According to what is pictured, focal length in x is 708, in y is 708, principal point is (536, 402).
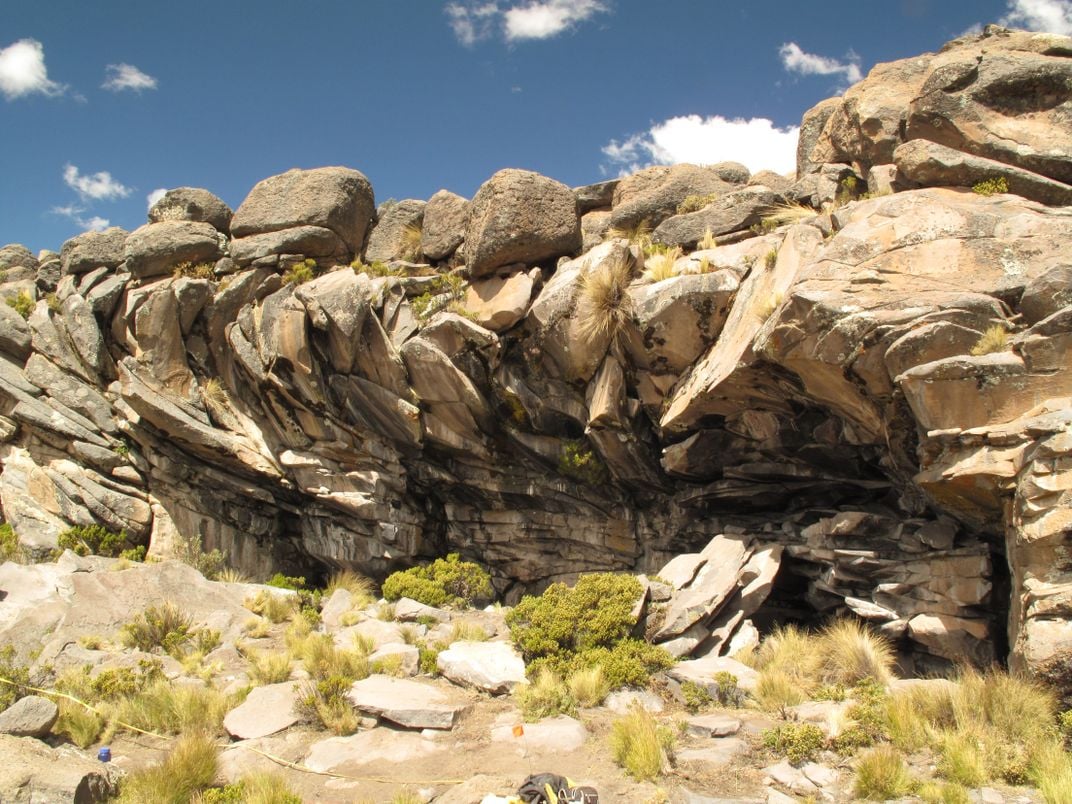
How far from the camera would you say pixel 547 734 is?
32.6ft

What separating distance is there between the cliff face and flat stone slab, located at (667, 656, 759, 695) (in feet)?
3.94

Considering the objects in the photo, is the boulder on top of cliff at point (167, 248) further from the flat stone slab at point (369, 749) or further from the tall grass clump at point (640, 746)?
the tall grass clump at point (640, 746)

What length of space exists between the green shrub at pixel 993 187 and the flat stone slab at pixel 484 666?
12.3 meters

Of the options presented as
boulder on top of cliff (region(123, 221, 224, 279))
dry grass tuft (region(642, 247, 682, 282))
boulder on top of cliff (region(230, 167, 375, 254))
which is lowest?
dry grass tuft (region(642, 247, 682, 282))

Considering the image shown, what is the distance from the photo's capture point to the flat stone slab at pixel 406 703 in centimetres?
1038

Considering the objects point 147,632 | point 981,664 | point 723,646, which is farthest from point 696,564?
point 147,632

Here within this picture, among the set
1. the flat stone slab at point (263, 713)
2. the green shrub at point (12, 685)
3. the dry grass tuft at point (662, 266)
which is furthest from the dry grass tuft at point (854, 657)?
the green shrub at point (12, 685)

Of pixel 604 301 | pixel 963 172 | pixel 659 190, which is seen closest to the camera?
pixel 963 172

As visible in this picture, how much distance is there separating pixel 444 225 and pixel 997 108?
1379 centimetres

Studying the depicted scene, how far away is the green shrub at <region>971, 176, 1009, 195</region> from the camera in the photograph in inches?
530

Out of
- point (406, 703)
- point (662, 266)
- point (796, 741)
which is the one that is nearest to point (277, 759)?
point (406, 703)

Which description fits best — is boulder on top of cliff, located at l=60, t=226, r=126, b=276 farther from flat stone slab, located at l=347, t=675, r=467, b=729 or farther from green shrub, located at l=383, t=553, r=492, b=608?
flat stone slab, located at l=347, t=675, r=467, b=729

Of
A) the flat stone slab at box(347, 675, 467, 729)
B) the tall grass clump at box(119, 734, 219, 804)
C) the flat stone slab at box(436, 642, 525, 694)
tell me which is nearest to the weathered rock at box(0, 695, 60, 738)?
the tall grass clump at box(119, 734, 219, 804)

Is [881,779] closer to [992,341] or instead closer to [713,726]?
[713,726]
